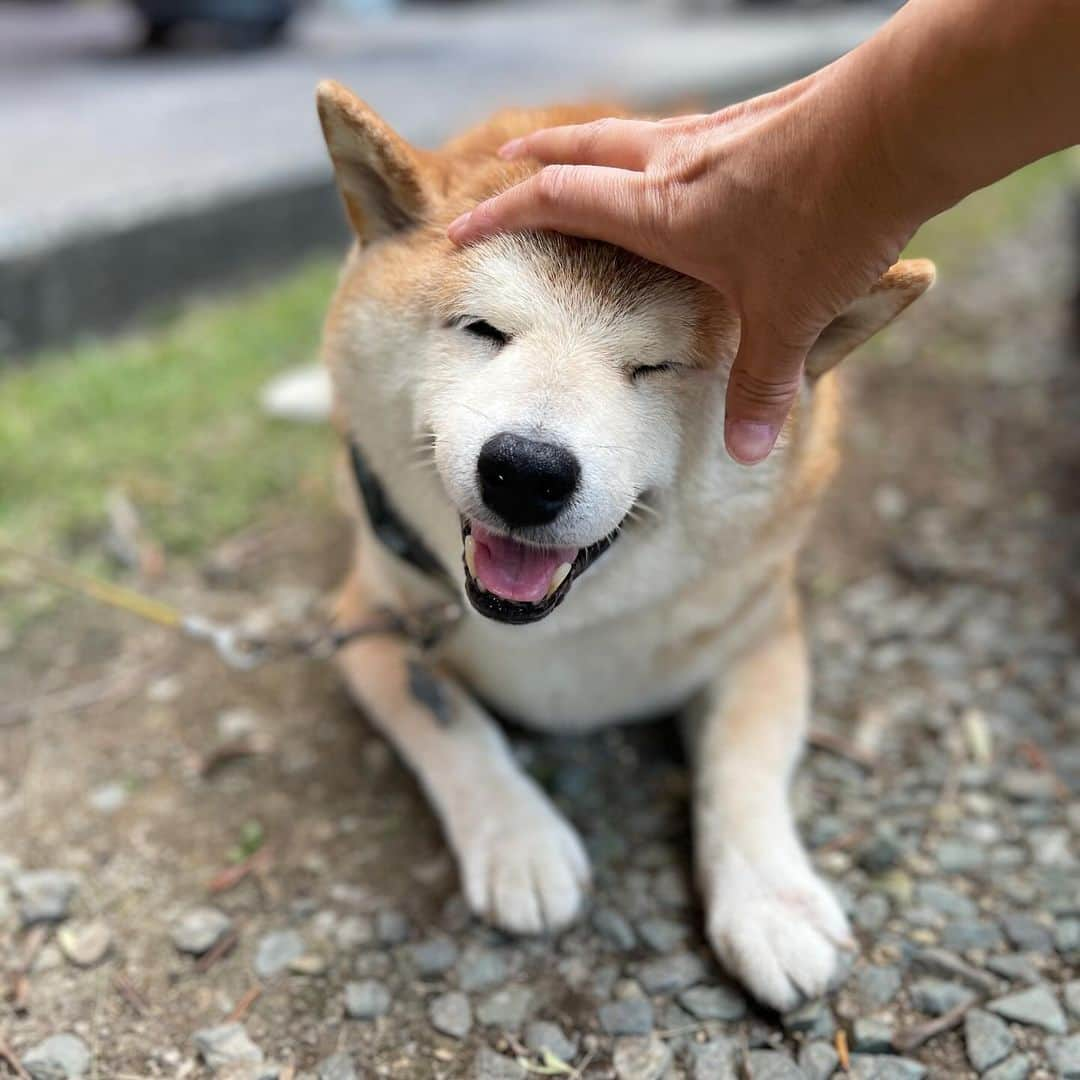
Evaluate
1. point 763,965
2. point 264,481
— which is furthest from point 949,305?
point 763,965

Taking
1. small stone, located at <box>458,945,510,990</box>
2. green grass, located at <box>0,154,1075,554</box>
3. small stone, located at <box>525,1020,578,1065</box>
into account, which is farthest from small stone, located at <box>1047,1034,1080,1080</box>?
green grass, located at <box>0,154,1075,554</box>

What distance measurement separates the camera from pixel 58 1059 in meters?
1.69

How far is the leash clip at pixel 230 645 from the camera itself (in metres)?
2.34

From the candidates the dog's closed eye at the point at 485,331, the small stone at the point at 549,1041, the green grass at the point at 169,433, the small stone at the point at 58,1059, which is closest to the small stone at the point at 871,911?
the small stone at the point at 549,1041

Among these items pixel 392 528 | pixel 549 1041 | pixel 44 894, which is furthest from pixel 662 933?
pixel 44 894

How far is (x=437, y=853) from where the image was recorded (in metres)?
2.11

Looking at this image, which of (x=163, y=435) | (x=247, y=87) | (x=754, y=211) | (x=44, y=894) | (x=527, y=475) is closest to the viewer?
(x=754, y=211)

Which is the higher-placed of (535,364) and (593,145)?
(593,145)

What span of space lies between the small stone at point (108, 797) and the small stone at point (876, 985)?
143cm

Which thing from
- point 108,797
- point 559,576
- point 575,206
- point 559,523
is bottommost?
point 108,797

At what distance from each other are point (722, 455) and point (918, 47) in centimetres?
73

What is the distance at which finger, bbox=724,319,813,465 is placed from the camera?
1.50 m

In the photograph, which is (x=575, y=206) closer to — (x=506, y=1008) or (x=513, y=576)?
(x=513, y=576)

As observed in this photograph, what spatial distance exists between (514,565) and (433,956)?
2.34ft
